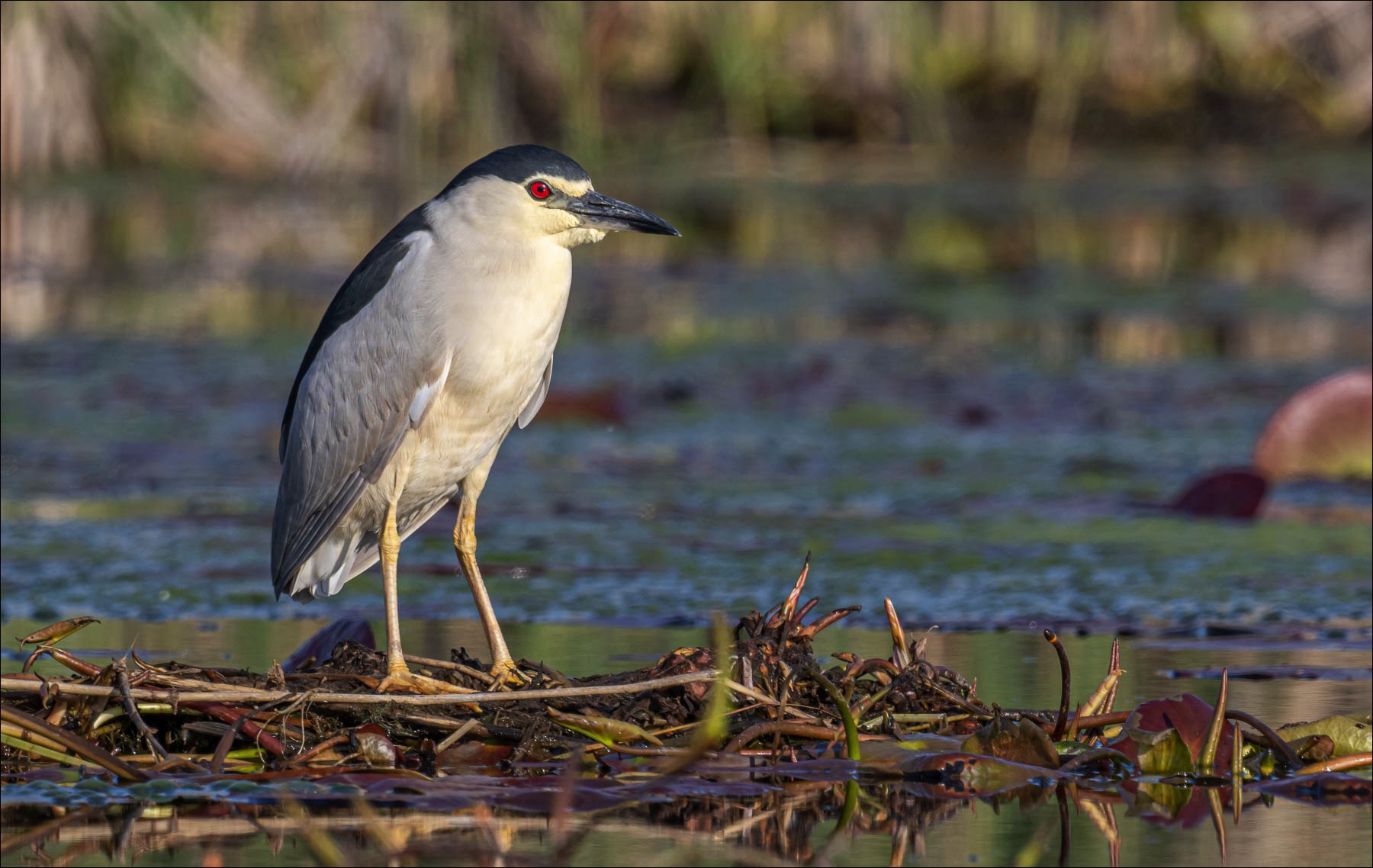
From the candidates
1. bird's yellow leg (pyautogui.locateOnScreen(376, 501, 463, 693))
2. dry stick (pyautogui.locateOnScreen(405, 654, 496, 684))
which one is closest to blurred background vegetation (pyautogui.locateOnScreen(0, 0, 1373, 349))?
bird's yellow leg (pyautogui.locateOnScreen(376, 501, 463, 693))

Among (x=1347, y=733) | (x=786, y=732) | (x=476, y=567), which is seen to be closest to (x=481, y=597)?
(x=476, y=567)

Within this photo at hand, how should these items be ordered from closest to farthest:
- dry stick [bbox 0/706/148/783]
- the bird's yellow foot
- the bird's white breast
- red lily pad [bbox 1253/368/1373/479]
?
dry stick [bbox 0/706/148/783]
the bird's yellow foot
the bird's white breast
red lily pad [bbox 1253/368/1373/479]

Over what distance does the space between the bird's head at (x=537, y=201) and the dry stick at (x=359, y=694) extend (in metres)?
0.99

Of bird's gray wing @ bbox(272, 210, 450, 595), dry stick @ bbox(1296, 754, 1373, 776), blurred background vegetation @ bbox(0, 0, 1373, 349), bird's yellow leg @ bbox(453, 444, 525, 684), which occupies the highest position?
blurred background vegetation @ bbox(0, 0, 1373, 349)

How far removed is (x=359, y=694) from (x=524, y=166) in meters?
1.14

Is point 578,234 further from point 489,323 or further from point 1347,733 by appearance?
point 1347,733

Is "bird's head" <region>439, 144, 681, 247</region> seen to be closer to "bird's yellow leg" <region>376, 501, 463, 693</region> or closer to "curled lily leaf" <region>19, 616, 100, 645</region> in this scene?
"bird's yellow leg" <region>376, 501, 463, 693</region>

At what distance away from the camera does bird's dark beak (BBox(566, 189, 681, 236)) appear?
13.9 feet

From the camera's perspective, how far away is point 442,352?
4.27 metres

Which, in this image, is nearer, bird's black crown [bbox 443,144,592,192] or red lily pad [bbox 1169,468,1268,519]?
bird's black crown [bbox 443,144,592,192]

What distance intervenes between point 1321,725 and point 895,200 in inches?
418

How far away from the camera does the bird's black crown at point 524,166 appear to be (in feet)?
14.0

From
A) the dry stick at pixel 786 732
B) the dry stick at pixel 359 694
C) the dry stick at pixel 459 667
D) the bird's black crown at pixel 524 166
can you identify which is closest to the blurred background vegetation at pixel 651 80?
the bird's black crown at pixel 524 166

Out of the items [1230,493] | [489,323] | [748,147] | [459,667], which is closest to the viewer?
[459,667]
